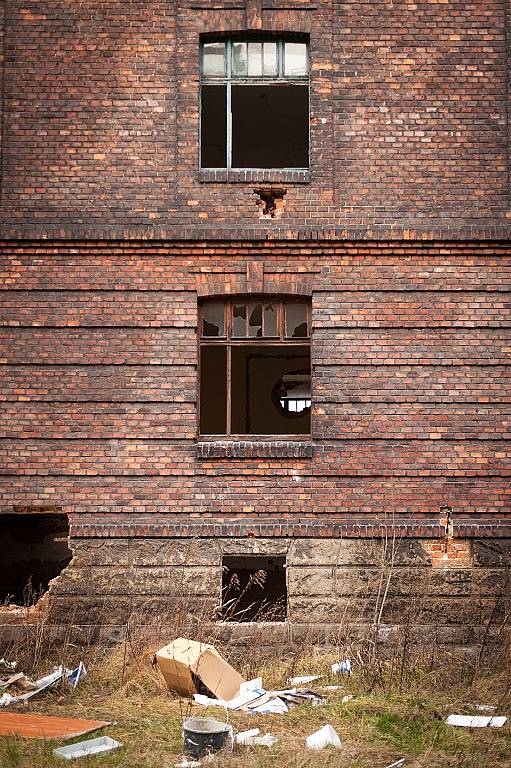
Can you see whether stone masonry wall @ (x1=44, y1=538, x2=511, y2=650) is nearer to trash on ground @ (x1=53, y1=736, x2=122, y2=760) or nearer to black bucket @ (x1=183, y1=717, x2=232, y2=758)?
trash on ground @ (x1=53, y1=736, x2=122, y2=760)

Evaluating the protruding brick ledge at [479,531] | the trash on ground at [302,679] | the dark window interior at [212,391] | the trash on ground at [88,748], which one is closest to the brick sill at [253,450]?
the protruding brick ledge at [479,531]

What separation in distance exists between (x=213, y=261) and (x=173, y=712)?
5107mm

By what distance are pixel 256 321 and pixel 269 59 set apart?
3.23 meters

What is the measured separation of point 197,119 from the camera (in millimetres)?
10820

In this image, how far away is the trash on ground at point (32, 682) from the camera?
27.9ft

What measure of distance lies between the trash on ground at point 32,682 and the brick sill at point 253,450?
2660 millimetres

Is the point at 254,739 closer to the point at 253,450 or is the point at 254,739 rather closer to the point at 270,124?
the point at 253,450

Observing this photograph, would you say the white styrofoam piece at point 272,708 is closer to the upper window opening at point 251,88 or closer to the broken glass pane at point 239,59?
the upper window opening at point 251,88

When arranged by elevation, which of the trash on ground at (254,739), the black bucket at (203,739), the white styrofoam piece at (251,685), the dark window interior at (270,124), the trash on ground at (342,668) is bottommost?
the trash on ground at (342,668)

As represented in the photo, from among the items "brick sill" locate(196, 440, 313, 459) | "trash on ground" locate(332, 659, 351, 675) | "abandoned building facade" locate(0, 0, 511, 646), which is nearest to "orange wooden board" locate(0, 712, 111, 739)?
"abandoned building facade" locate(0, 0, 511, 646)

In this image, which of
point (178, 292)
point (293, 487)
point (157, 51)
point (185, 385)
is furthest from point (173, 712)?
point (157, 51)

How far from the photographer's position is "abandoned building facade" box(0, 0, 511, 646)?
33.8 feet

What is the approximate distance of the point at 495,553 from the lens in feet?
34.0

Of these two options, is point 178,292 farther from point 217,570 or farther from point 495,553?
point 495,553
